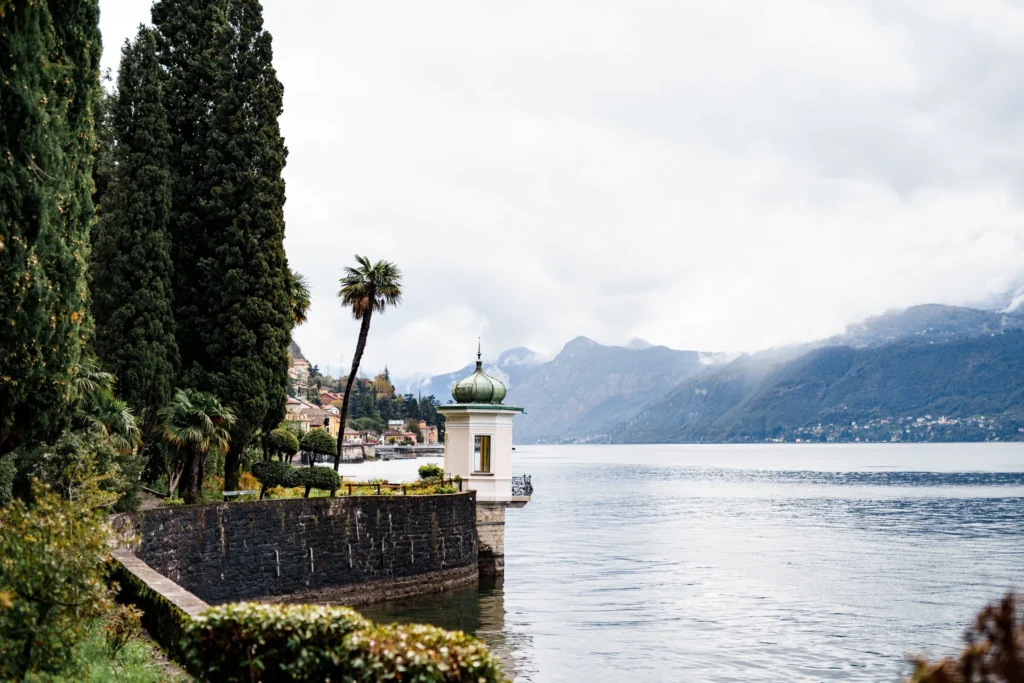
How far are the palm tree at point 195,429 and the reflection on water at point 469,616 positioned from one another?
5693mm

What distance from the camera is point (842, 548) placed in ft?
169

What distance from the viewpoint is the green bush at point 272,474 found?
3050 cm

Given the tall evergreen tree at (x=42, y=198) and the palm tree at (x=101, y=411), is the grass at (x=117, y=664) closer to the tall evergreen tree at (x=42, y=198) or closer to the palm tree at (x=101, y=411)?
the tall evergreen tree at (x=42, y=198)

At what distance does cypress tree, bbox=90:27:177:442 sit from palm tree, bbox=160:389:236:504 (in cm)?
141

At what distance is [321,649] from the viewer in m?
8.80

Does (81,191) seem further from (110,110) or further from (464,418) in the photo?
(464,418)

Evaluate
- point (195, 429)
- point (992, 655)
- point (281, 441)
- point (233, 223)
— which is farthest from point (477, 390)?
point (992, 655)

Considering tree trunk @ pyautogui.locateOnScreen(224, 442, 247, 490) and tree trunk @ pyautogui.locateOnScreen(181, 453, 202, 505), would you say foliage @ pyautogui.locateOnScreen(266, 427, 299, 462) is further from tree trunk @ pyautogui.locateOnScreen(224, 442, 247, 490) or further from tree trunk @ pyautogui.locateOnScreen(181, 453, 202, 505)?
tree trunk @ pyautogui.locateOnScreen(181, 453, 202, 505)

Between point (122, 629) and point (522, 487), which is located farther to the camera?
point (522, 487)

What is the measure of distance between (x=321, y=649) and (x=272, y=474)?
22406mm

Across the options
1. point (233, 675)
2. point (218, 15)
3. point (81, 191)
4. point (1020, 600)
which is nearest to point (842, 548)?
point (218, 15)

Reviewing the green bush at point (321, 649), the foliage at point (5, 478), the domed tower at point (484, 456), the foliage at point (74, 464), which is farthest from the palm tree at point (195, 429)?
the green bush at point (321, 649)

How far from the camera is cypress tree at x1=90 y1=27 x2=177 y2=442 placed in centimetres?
2972

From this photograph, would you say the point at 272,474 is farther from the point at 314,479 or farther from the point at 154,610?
the point at 154,610
